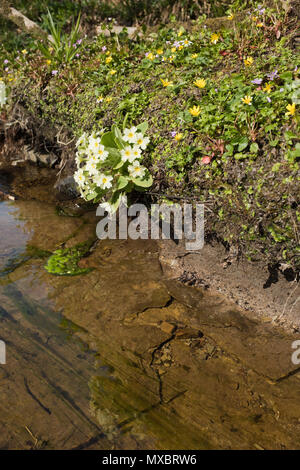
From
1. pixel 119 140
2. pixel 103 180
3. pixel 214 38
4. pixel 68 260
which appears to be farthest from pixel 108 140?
pixel 214 38

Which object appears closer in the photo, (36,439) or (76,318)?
(36,439)

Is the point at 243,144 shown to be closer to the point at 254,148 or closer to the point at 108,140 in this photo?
the point at 254,148

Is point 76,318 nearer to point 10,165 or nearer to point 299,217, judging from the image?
point 299,217

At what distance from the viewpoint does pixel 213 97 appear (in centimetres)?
302

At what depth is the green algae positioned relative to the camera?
314 centimetres

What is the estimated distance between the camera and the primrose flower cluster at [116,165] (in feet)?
9.82

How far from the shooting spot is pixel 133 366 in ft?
7.40

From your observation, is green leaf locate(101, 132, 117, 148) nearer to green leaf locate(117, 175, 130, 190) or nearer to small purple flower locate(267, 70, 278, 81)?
green leaf locate(117, 175, 130, 190)

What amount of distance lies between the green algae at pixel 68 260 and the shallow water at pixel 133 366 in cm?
7

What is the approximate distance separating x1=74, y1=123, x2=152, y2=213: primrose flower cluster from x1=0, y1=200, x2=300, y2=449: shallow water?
649mm

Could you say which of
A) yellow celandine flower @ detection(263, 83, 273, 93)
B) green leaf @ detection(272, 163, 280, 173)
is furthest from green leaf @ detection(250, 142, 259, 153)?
yellow celandine flower @ detection(263, 83, 273, 93)
